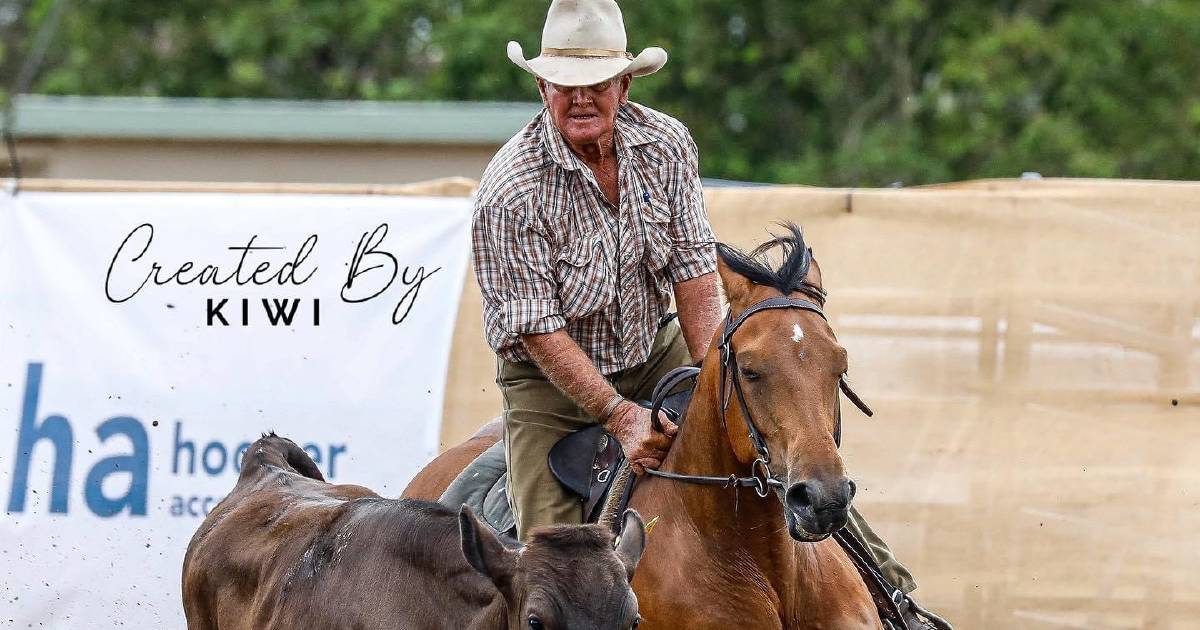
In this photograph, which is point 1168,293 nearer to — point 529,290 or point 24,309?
point 529,290

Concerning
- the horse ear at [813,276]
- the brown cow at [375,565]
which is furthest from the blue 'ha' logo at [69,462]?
the horse ear at [813,276]

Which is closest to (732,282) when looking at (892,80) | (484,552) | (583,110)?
(583,110)

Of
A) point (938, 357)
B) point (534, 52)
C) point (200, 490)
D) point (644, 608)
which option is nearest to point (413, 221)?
point (200, 490)

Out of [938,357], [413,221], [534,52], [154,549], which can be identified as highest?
[534,52]

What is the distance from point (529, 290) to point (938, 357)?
3.46 m

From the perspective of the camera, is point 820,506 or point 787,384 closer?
point 820,506

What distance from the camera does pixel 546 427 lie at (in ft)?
16.2

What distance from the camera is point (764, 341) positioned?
3977 mm

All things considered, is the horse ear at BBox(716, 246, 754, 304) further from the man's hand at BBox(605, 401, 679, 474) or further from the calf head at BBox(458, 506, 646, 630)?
the calf head at BBox(458, 506, 646, 630)

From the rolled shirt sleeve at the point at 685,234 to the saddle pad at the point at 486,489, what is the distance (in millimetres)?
922

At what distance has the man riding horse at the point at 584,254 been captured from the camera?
4.62 m

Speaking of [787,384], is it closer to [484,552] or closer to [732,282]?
[732,282]

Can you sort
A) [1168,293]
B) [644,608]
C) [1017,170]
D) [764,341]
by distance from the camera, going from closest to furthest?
[764,341], [644,608], [1168,293], [1017,170]

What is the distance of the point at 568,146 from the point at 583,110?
0.14 metres
